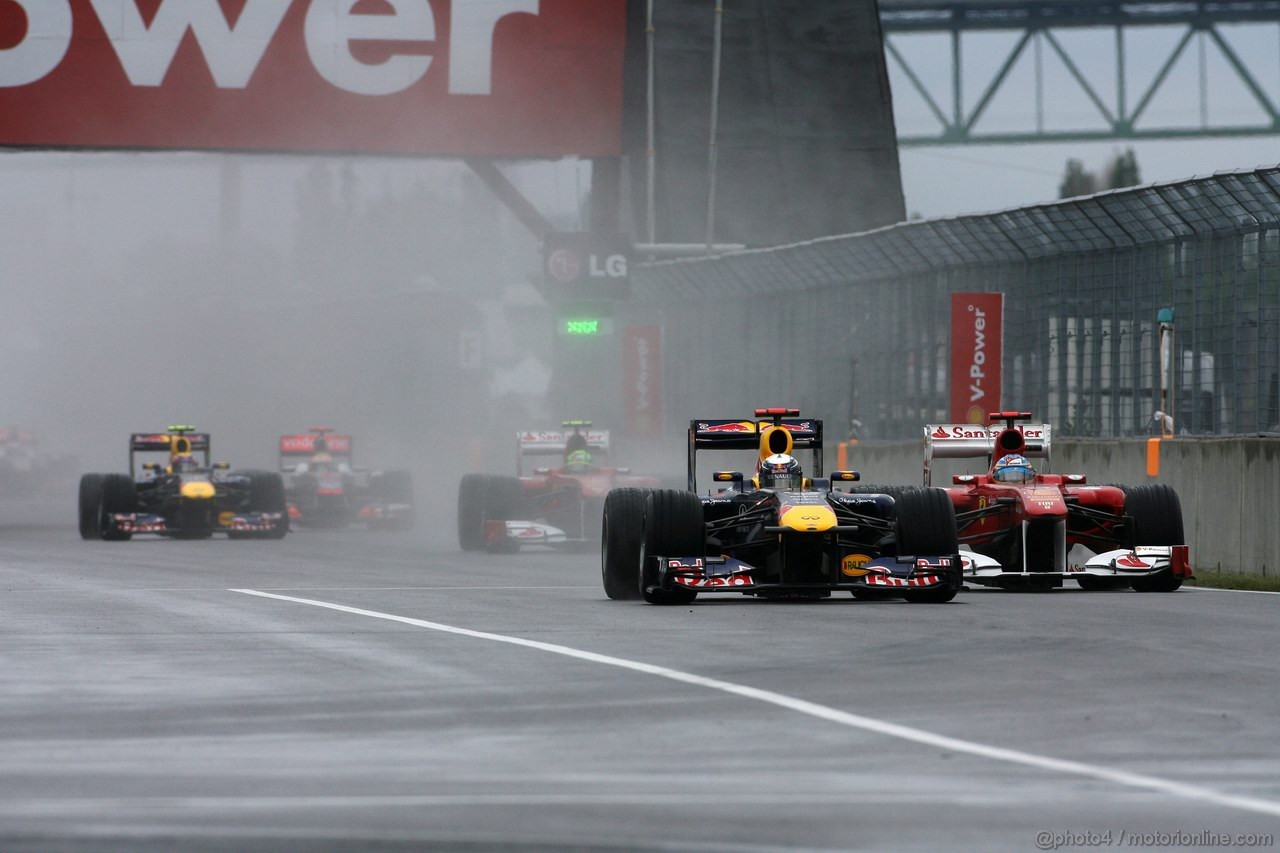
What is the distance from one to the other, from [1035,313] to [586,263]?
51.1 feet

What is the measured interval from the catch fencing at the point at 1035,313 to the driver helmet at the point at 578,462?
402 centimetres

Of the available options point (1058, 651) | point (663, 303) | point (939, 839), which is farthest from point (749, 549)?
point (663, 303)

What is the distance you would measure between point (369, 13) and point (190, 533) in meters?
11.9

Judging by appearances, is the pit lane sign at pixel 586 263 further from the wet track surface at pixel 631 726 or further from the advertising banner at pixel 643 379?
the wet track surface at pixel 631 726

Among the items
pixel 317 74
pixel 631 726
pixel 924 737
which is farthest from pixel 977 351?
pixel 317 74

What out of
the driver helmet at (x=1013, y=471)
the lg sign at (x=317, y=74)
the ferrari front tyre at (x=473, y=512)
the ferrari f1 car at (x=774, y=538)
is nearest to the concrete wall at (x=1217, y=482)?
the driver helmet at (x=1013, y=471)

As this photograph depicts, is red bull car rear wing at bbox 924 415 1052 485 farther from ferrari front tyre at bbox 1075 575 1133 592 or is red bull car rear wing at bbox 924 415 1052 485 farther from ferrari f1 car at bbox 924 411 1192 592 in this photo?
ferrari front tyre at bbox 1075 575 1133 592

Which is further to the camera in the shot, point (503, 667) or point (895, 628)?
point (895, 628)

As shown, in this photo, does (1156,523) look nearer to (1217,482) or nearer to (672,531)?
(1217,482)

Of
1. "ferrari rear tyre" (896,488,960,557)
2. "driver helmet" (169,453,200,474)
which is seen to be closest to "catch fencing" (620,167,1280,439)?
"ferrari rear tyre" (896,488,960,557)

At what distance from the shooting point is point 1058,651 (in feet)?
38.7

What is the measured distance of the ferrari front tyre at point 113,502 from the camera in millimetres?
30500

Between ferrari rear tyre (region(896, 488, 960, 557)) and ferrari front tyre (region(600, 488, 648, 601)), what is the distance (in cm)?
186

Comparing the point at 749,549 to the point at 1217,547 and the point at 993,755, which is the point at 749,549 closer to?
the point at 1217,547
